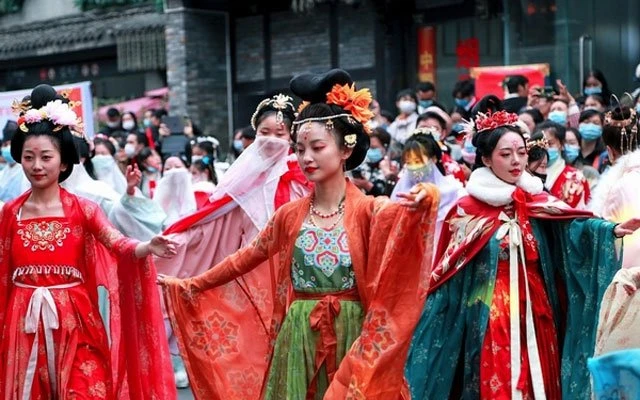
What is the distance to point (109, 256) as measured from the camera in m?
6.60

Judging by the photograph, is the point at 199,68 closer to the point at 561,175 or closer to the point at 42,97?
the point at 561,175

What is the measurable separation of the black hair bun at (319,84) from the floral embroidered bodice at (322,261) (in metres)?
0.58

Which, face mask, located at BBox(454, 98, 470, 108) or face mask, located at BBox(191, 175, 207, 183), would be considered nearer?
face mask, located at BBox(191, 175, 207, 183)

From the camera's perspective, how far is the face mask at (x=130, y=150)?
13.4m

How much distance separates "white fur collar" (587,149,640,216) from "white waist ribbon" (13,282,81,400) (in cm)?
279

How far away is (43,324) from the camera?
6.22 metres

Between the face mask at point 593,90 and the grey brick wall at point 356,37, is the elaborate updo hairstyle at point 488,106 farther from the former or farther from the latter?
the grey brick wall at point 356,37

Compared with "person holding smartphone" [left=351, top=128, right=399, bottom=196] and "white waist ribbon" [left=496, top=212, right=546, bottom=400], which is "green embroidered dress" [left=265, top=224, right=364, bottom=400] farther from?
"person holding smartphone" [left=351, top=128, right=399, bottom=196]

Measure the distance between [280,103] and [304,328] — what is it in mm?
2192

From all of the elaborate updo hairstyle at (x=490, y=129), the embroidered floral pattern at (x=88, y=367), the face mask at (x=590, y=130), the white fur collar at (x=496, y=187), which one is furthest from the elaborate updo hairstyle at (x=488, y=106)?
the face mask at (x=590, y=130)

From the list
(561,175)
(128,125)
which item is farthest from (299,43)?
(561,175)

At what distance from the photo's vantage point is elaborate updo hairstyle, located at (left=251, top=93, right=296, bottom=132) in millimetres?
7367

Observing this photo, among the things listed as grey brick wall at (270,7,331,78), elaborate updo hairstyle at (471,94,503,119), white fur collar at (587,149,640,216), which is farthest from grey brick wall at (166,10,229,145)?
white fur collar at (587,149,640,216)


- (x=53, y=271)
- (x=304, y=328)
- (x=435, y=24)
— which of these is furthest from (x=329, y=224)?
(x=435, y=24)
